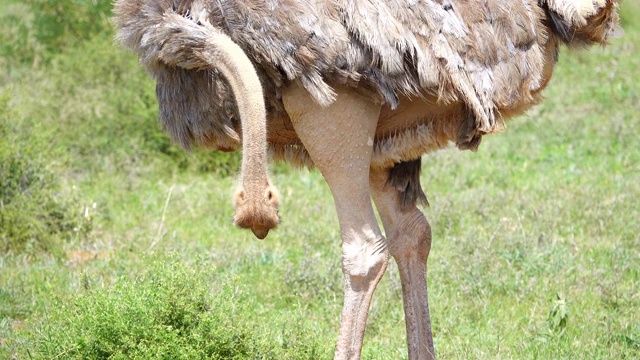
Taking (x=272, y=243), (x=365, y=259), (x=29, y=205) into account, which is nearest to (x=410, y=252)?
(x=365, y=259)

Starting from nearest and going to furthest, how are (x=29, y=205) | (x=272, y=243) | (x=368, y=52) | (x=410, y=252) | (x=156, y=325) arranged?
(x=368, y=52), (x=156, y=325), (x=410, y=252), (x=29, y=205), (x=272, y=243)

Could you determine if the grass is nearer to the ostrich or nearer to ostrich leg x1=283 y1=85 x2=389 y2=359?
ostrich leg x1=283 y1=85 x2=389 y2=359

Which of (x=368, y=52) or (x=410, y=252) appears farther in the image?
(x=410, y=252)

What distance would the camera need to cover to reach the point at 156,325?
3.52 meters

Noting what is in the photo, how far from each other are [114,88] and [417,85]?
5381 millimetres

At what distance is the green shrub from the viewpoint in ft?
11.6

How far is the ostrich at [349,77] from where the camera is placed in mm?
3090

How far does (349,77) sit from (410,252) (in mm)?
852

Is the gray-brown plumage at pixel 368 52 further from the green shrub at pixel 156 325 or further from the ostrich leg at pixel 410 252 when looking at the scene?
the green shrub at pixel 156 325

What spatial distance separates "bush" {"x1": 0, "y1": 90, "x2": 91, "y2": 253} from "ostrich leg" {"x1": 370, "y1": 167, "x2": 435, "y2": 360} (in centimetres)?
256

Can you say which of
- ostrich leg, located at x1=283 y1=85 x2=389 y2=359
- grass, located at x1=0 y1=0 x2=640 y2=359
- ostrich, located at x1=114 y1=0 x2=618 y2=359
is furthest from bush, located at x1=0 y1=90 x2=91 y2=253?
ostrich leg, located at x1=283 y1=85 x2=389 y2=359

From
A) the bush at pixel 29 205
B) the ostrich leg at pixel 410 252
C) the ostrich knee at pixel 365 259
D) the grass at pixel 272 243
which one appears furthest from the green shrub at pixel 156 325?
the bush at pixel 29 205

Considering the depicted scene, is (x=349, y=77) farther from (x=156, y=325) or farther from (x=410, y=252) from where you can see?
(x=156, y=325)

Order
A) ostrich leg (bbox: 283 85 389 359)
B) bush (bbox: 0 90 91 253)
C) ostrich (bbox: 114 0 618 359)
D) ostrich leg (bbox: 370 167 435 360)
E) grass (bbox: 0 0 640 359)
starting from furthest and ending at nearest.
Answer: bush (bbox: 0 90 91 253) → grass (bbox: 0 0 640 359) → ostrich leg (bbox: 370 167 435 360) → ostrich leg (bbox: 283 85 389 359) → ostrich (bbox: 114 0 618 359)
